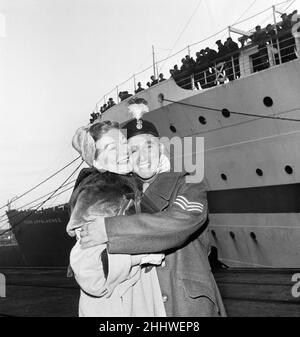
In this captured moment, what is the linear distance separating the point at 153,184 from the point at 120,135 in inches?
10.4

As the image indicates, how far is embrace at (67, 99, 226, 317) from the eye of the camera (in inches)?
48.6

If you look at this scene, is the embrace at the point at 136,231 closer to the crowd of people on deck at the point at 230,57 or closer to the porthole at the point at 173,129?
the crowd of people on deck at the point at 230,57

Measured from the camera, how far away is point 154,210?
4.42 feet

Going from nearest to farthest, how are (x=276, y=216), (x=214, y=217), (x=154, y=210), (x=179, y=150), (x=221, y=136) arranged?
(x=154, y=210)
(x=276, y=216)
(x=221, y=136)
(x=214, y=217)
(x=179, y=150)

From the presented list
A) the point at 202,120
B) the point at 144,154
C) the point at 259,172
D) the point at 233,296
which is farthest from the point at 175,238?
the point at 202,120

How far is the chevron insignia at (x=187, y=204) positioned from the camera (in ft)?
4.23

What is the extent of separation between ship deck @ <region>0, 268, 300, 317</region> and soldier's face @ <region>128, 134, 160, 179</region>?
7.11ft

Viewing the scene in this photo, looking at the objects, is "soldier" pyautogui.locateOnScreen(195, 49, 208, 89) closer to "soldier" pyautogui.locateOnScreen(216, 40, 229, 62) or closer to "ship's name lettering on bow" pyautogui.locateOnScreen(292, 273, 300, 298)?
"soldier" pyautogui.locateOnScreen(216, 40, 229, 62)

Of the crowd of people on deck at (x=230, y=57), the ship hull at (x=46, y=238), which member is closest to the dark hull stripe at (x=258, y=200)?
the crowd of people on deck at (x=230, y=57)

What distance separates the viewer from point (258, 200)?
8.11 meters

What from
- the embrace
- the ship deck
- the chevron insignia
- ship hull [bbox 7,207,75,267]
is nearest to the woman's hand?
the embrace

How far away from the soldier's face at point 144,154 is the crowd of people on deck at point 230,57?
6515mm
